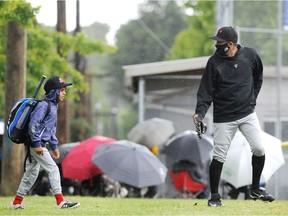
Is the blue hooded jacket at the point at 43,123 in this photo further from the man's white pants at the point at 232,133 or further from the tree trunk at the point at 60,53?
the tree trunk at the point at 60,53

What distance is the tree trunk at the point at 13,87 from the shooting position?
18.5 meters

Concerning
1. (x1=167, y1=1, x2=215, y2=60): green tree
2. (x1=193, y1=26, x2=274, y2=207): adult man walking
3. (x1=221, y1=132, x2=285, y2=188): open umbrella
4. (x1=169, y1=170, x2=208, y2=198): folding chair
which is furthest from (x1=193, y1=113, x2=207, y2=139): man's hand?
(x1=167, y1=1, x2=215, y2=60): green tree

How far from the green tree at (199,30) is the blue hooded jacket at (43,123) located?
99.8ft

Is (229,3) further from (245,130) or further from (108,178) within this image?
(245,130)

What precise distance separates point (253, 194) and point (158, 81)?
12.0 metres

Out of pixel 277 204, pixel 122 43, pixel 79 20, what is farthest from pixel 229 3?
pixel 122 43

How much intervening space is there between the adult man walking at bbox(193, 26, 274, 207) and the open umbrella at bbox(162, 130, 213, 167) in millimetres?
7806

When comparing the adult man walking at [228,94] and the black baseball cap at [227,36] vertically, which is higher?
the black baseball cap at [227,36]

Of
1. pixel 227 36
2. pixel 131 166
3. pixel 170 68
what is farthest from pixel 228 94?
pixel 170 68

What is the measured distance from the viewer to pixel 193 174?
723 inches

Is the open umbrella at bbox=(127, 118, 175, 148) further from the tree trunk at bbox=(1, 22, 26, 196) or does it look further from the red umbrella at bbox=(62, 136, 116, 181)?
the tree trunk at bbox=(1, 22, 26, 196)

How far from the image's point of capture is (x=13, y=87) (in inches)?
728

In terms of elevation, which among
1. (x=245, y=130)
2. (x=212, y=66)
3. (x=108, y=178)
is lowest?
(x=108, y=178)

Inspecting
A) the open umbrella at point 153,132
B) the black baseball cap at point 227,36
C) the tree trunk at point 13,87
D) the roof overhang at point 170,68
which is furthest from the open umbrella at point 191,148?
the black baseball cap at point 227,36
